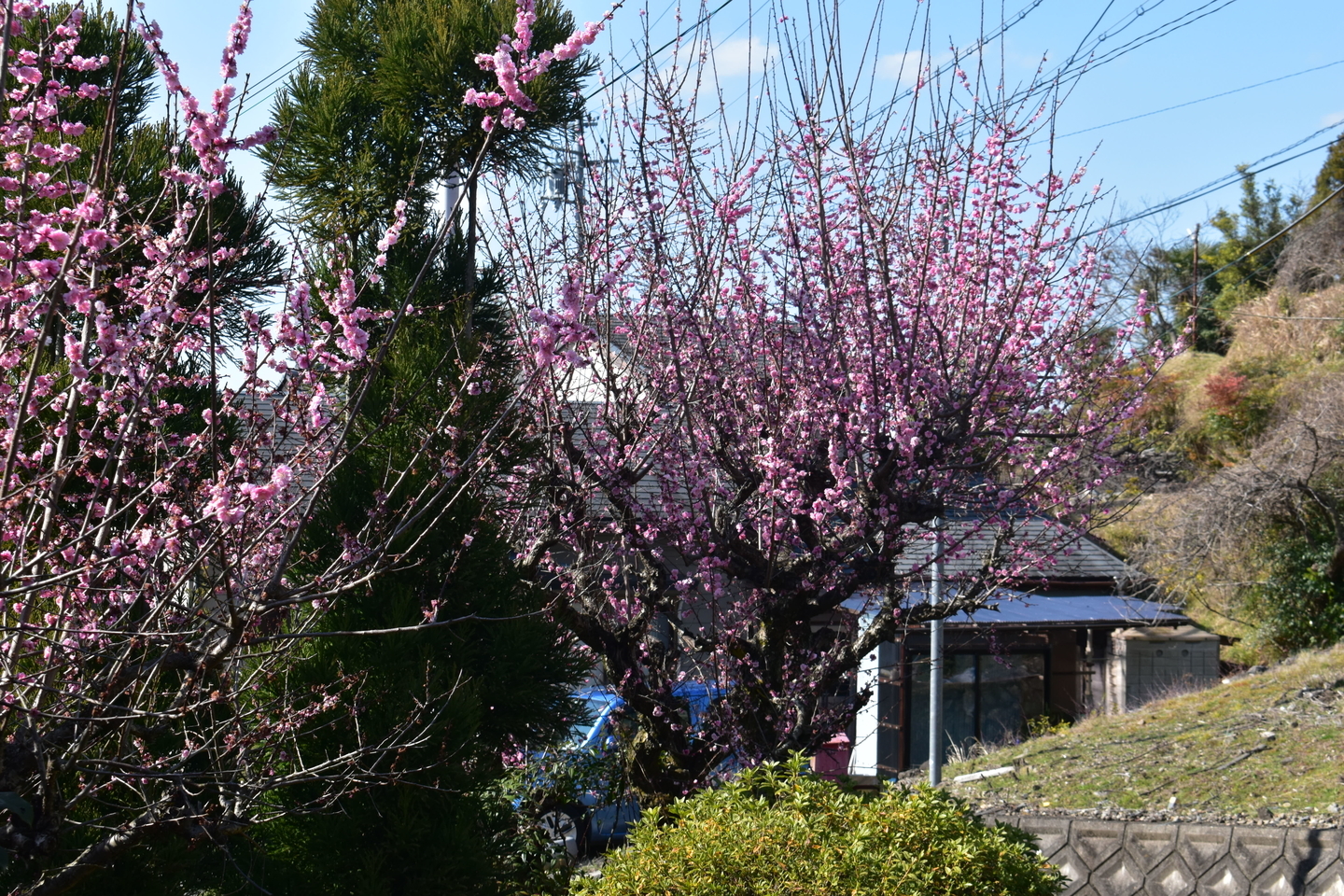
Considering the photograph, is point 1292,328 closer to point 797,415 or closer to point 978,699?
point 978,699

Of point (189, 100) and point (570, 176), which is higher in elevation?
point (570, 176)

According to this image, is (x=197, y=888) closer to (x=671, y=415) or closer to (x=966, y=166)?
(x=671, y=415)

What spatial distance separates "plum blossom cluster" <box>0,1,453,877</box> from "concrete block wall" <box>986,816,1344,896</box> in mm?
4491

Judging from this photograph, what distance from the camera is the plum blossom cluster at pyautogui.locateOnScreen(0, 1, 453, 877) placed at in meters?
2.99

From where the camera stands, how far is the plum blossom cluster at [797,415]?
240 inches

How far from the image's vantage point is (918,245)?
6824mm

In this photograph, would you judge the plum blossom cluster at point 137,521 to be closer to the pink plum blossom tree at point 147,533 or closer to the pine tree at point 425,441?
the pink plum blossom tree at point 147,533

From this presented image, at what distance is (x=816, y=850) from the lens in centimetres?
400

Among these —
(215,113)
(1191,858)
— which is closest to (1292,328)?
(1191,858)

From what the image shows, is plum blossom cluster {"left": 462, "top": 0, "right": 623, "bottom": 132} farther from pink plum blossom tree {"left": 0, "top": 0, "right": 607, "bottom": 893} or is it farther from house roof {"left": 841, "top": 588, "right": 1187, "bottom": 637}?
house roof {"left": 841, "top": 588, "right": 1187, "bottom": 637}

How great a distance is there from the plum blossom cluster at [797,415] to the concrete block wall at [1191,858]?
1702 mm

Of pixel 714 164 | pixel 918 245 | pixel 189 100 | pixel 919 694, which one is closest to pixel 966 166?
pixel 918 245

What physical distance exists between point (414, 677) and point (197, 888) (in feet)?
4.22

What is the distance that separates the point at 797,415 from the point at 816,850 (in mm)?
2725
